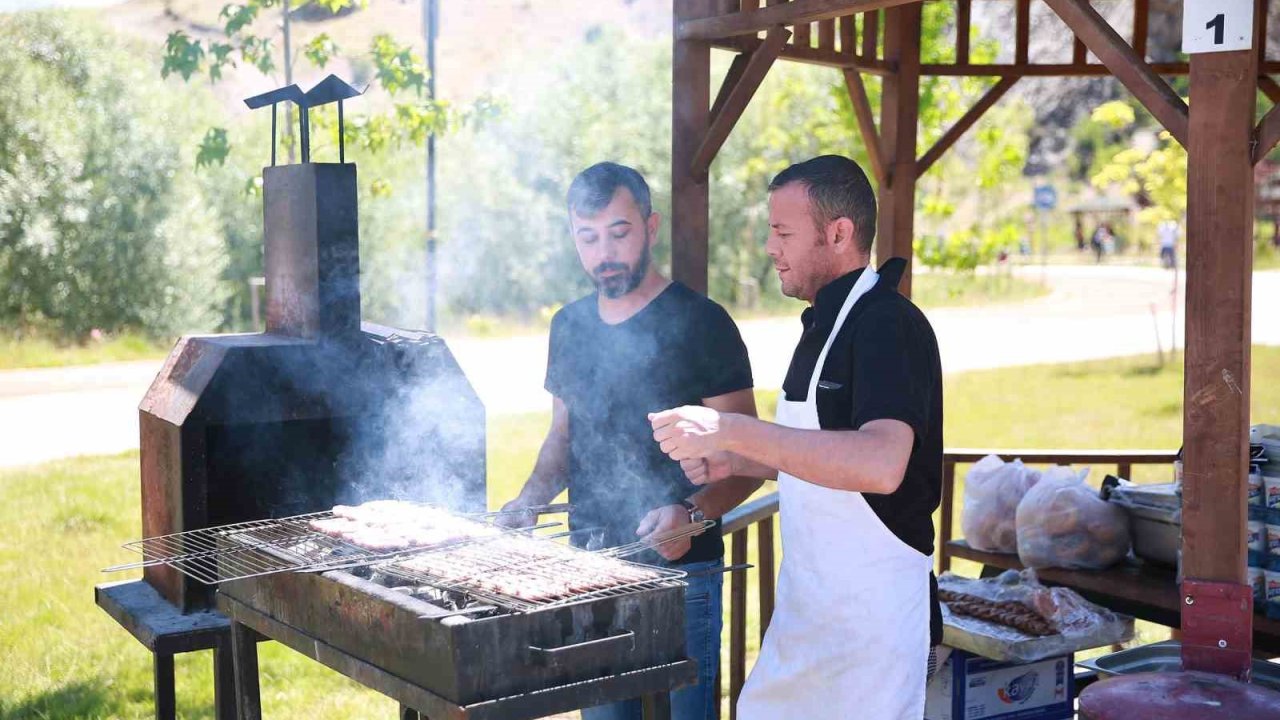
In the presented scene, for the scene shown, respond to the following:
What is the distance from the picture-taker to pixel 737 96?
4.73 meters

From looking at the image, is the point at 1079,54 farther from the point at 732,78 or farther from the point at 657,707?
→ the point at 657,707

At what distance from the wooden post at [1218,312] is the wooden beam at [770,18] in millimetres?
1088

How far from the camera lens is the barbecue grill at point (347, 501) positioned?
2.52 metres

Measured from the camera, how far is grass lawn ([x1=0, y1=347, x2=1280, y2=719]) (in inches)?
225

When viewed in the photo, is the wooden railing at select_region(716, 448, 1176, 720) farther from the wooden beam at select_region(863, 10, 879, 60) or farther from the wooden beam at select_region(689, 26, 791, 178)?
the wooden beam at select_region(863, 10, 879, 60)

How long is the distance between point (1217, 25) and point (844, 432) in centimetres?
179

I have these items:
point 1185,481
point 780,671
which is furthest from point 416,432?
point 1185,481

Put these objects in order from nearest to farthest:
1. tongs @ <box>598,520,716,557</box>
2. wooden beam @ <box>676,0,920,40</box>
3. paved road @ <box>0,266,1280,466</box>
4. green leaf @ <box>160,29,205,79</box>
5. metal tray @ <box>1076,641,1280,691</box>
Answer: tongs @ <box>598,520,716,557</box>, wooden beam @ <box>676,0,920,40</box>, metal tray @ <box>1076,641,1280,691</box>, green leaf @ <box>160,29,205,79</box>, paved road @ <box>0,266,1280,466</box>

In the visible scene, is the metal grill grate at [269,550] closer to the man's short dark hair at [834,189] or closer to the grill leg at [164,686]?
the grill leg at [164,686]

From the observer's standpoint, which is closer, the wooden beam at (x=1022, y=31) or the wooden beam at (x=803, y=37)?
the wooden beam at (x=803, y=37)

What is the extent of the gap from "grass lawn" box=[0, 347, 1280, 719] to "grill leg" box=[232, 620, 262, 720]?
2383 millimetres

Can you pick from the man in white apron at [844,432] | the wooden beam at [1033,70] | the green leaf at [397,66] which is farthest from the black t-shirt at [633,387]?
the green leaf at [397,66]

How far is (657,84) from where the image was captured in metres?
26.4

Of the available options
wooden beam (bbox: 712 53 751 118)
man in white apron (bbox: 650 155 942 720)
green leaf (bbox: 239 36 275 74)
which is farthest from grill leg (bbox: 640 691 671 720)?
green leaf (bbox: 239 36 275 74)
